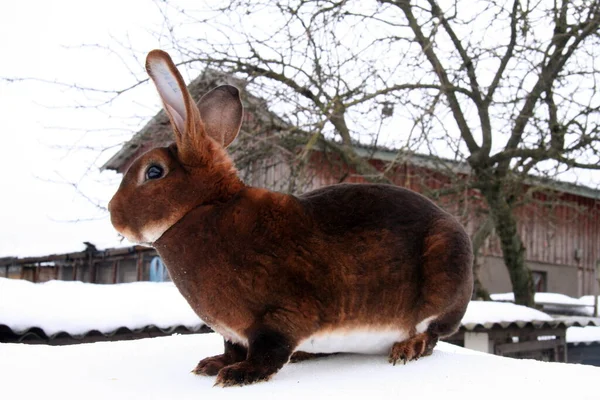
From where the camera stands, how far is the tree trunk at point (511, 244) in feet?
21.0

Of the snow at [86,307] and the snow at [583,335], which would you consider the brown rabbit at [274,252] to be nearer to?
the snow at [86,307]

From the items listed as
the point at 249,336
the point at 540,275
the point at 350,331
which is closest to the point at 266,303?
the point at 249,336

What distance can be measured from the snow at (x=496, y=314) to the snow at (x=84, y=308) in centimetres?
236

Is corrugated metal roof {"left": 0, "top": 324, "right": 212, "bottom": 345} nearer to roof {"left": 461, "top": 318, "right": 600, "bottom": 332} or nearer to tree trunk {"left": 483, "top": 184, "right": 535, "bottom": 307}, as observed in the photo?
roof {"left": 461, "top": 318, "right": 600, "bottom": 332}

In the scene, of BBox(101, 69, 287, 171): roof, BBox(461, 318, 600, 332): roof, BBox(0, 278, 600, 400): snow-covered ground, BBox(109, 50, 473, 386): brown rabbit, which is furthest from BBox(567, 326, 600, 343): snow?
BBox(109, 50, 473, 386): brown rabbit

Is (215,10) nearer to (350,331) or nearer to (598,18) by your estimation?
(598,18)

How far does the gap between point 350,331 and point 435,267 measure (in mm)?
266

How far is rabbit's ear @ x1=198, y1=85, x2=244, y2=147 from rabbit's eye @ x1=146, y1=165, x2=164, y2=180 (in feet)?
0.63

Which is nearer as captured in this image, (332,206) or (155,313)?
(332,206)

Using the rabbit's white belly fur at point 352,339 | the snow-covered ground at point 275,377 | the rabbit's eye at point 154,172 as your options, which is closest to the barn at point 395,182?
the snow-covered ground at point 275,377

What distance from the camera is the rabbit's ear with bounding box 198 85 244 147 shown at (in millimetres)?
1424

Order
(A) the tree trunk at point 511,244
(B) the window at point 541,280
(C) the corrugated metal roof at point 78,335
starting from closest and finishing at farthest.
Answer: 1. (C) the corrugated metal roof at point 78,335
2. (A) the tree trunk at point 511,244
3. (B) the window at point 541,280

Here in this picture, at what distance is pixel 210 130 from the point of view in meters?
1.41

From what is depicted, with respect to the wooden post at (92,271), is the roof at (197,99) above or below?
above
